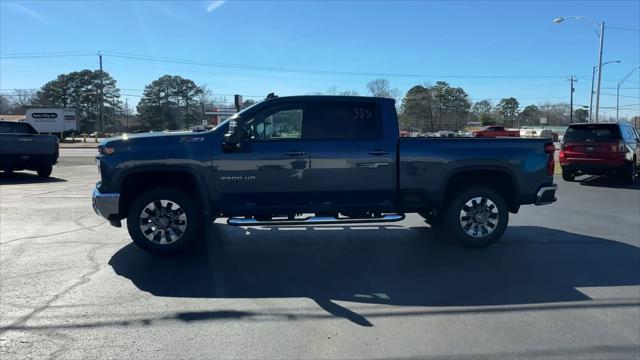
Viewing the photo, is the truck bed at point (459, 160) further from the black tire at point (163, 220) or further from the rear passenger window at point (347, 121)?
the black tire at point (163, 220)

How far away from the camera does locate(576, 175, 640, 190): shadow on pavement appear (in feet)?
46.4

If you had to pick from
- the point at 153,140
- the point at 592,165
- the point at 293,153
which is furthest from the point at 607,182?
the point at 153,140

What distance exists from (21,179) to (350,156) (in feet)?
47.1

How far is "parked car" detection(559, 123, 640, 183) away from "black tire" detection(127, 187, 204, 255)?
1240 centimetres

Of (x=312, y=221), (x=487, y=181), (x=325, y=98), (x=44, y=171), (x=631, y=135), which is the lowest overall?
(x=44, y=171)

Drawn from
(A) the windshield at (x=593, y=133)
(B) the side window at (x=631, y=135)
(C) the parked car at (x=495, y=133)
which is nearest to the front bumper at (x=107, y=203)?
(A) the windshield at (x=593, y=133)

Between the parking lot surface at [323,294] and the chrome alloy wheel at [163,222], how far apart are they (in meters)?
0.30

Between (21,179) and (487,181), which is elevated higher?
(487,181)

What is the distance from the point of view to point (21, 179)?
16.3 metres

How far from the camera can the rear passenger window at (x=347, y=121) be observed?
6523 mm

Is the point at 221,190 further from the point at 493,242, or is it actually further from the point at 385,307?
the point at 493,242

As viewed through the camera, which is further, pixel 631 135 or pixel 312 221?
pixel 631 135

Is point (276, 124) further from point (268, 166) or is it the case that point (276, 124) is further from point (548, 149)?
point (548, 149)

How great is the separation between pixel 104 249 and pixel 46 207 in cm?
447
